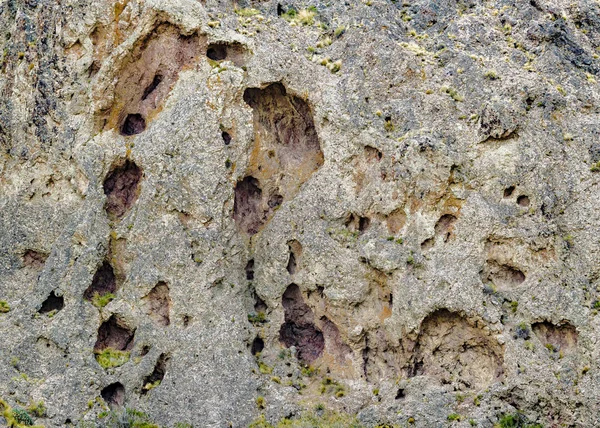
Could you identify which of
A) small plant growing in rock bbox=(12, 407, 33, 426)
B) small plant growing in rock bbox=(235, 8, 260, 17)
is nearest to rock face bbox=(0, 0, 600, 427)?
small plant growing in rock bbox=(235, 8, 260, 17)

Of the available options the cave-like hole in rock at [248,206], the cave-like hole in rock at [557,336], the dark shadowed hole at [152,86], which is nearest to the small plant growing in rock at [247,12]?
the dark shadowed hole at [152,86]

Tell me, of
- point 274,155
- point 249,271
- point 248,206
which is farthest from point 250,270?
point 274,155

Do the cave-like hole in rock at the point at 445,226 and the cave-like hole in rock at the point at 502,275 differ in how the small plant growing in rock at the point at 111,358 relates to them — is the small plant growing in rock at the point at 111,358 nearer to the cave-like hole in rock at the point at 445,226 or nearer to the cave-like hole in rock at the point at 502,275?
the cave-like hole in rock at the point at 445,226

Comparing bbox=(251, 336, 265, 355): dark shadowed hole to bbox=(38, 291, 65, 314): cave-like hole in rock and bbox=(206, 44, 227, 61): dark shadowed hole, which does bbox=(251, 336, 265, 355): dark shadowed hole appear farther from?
bbox=(206, 44, 227, 61): dark shadowed hole

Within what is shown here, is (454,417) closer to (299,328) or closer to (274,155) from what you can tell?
(299,328)

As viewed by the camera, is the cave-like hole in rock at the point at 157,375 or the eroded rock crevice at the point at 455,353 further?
the cave-like hole in rock at the point at 157,375
